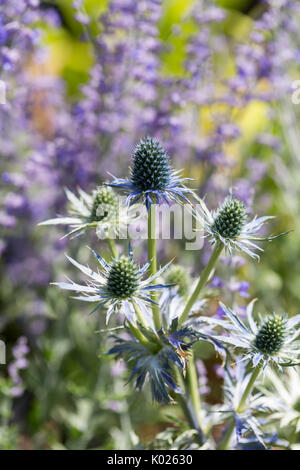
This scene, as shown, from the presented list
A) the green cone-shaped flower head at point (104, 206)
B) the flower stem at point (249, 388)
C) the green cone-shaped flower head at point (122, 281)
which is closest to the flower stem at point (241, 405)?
the flower stem at point (249, 388)

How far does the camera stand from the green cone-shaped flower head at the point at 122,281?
1.32 m

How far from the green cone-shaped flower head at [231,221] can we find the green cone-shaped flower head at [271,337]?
0.97 feet

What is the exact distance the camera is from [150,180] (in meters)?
1.38

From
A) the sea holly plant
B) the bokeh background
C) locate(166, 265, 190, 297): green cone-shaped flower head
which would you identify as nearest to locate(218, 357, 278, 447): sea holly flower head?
the sea holly plant

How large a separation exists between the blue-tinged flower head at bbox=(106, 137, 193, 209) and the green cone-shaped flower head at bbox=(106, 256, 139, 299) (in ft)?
0.66

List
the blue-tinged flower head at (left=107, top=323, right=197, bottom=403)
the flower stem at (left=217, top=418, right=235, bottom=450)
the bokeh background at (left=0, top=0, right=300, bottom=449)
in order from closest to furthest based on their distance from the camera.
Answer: the blue-tinged flower head at (left=107, top=323, right=197, bottom=403) → the flower stem at (left=217, top=418, right=235, bottom=450) → the bokeh background at (left=0, top=0, right=300, bottom=449)

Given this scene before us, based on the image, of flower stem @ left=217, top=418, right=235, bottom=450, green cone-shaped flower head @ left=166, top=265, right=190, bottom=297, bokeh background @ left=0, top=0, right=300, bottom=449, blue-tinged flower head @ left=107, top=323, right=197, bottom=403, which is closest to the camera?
blue-tinged flower head @ left=107, top=323, right=197, bottom=403

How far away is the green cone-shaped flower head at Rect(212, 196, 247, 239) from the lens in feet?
4.50

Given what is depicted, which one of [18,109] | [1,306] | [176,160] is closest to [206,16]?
[176,160]

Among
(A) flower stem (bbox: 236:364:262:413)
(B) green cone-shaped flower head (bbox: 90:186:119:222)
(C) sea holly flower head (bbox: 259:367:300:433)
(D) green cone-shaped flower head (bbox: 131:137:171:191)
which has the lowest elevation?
(C) sea holly flower head (bbox: 259:367:300:433)

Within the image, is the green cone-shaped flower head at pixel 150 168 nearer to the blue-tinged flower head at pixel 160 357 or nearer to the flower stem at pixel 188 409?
the blue-tinged flower head at pixel 160 357

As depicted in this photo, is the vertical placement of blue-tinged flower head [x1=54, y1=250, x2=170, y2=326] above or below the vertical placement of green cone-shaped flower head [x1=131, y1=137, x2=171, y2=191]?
below

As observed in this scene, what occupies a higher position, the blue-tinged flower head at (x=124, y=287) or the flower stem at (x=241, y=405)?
the blue-tinged flower head at (x=124, y=287)

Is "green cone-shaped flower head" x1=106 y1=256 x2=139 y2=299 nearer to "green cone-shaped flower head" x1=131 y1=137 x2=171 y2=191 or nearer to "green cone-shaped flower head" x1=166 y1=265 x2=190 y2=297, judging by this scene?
"green cone-shaped flower head" x1=131 y1=137 x2=171 y2=191
